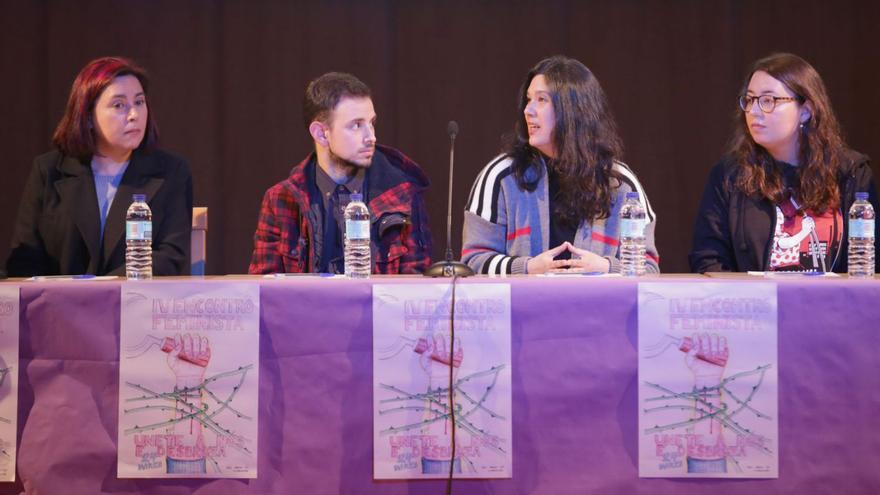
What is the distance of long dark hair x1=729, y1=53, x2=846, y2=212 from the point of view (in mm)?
3004

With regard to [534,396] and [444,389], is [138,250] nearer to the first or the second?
[444,389]

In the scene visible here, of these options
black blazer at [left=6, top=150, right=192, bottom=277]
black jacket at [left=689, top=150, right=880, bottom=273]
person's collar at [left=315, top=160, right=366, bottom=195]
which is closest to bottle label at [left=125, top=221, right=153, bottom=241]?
black blazer at [left=6, top=150, right=192, bottom=277]

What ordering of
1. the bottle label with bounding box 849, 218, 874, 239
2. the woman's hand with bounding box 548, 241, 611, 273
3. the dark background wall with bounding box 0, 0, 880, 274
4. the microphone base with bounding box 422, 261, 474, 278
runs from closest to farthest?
the microphone base with bounding box 422, 261, 474, 278, the bottle label with bounding box 849, 218, 874, 239, the woman's hand with bounding box 548, 241, 611, 273, the dark background wall with bounding box 0, 0, 880, 274

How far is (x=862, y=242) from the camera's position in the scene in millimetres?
2463

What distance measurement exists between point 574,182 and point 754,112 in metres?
0.67

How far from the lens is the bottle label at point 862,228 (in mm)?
2482

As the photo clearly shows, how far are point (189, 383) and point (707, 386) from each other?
120 centimetres

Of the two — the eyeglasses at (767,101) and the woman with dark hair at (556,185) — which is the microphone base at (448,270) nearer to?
the woman with dark hair at (556,185)

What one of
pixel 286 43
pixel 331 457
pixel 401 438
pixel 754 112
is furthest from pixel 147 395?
pixel 286 43

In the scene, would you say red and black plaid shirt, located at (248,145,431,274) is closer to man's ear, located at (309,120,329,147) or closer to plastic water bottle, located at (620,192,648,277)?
man's ear, located at (309,120,329,147)

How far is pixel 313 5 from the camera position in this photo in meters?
4.71

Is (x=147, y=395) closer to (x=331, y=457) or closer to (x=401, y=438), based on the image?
(x=331, y=457)

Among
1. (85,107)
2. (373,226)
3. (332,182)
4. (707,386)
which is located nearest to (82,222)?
(85,107)

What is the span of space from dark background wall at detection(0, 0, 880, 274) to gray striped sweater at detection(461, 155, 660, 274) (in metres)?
1.67
